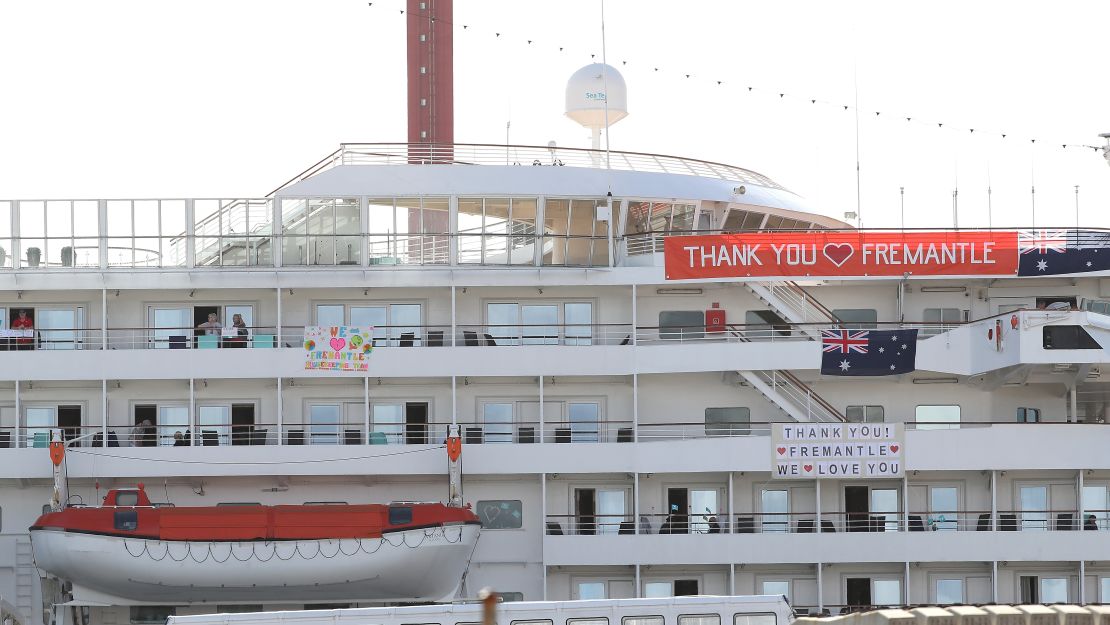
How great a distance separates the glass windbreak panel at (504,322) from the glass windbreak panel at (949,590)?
11.1 meters

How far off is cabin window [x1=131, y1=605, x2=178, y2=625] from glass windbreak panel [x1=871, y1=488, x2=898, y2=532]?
15.9 m

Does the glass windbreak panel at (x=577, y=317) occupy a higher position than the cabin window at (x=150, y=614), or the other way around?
the glass windbreak panel at (x=577, y=317)

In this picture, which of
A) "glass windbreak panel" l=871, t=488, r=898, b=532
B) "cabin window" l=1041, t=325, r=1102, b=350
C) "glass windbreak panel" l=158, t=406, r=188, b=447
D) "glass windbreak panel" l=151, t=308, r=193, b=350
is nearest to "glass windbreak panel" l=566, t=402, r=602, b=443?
"glass windbreak panel" l=871, t=488, r=898, b=532

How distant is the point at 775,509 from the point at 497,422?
6651 mm

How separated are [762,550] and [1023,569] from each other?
6060 millimetres

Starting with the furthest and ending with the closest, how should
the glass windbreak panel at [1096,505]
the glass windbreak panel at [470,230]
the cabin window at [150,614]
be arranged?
the glass windbreak panel at [470,230]
the glass windbreak panel at [1096,505]
the cabin window at [150,614]

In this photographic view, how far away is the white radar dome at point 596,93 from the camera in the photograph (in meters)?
45.0

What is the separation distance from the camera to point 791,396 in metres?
39.2

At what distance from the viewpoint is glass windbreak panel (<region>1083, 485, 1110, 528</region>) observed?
1535 inches

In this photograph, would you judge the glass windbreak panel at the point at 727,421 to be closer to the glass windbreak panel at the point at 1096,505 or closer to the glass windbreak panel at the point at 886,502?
the glass windbreak panel at the point at 886,502

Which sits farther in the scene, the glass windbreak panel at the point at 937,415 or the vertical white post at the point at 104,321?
the glass windbreak panel at the point at 937,415

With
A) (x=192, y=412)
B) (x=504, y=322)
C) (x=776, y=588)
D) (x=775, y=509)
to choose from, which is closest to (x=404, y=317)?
(x=504, y=322)

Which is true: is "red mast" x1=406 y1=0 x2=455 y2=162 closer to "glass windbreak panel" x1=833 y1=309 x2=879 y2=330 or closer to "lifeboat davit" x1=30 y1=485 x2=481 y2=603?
"glass windbreak panel" x1=833 y1=309 x2=879 y2=330

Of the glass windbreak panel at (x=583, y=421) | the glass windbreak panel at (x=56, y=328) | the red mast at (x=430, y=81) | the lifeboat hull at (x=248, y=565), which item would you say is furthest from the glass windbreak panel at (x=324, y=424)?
the red mast at (x=430, y=81)
